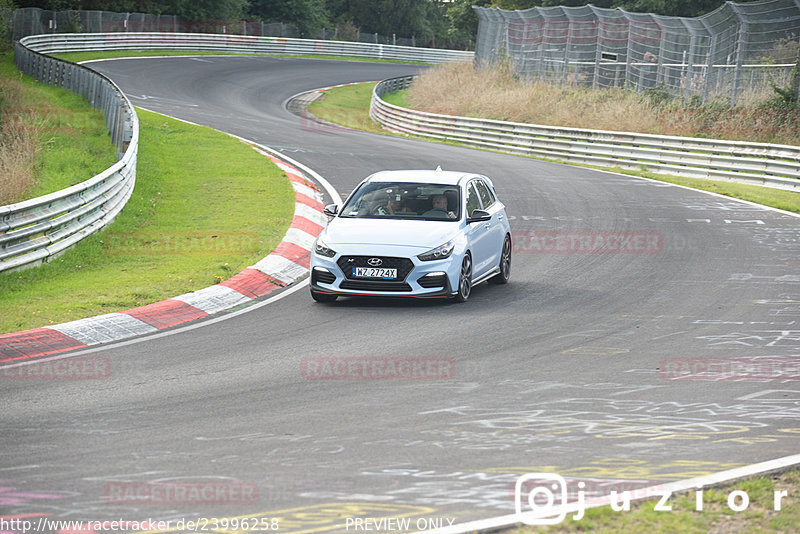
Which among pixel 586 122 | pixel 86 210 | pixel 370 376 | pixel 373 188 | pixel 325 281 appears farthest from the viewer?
pixel 586 122

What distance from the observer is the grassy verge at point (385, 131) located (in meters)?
22.9

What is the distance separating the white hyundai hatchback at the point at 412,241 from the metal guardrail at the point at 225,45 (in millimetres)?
44223

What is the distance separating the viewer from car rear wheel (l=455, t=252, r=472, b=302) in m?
12.6

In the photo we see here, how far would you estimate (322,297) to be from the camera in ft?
41.3

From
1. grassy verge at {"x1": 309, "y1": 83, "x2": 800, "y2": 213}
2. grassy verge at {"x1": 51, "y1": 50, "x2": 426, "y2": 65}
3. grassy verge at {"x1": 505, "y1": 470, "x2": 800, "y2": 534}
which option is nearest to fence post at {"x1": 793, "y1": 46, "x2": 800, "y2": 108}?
grassy verge at {"x1": 309, "y1": 83, "x2": 800, "y2": 213}

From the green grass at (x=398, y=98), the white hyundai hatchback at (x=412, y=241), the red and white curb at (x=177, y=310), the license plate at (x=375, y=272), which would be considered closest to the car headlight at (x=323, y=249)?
the white hyundai hatchback at (x=412, y=241)

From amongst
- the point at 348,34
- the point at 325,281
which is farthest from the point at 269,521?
the point at 348,34

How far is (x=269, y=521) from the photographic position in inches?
218

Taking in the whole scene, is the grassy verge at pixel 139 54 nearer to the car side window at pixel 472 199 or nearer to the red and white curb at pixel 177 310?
the red and white curb at pixel 177 310

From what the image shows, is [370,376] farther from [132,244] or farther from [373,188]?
[132,244]

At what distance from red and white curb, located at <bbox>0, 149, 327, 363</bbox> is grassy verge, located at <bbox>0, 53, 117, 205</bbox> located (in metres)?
5.08

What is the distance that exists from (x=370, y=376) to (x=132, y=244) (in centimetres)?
808

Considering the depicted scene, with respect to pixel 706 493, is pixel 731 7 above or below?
above

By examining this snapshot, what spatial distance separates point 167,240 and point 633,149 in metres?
16.9
